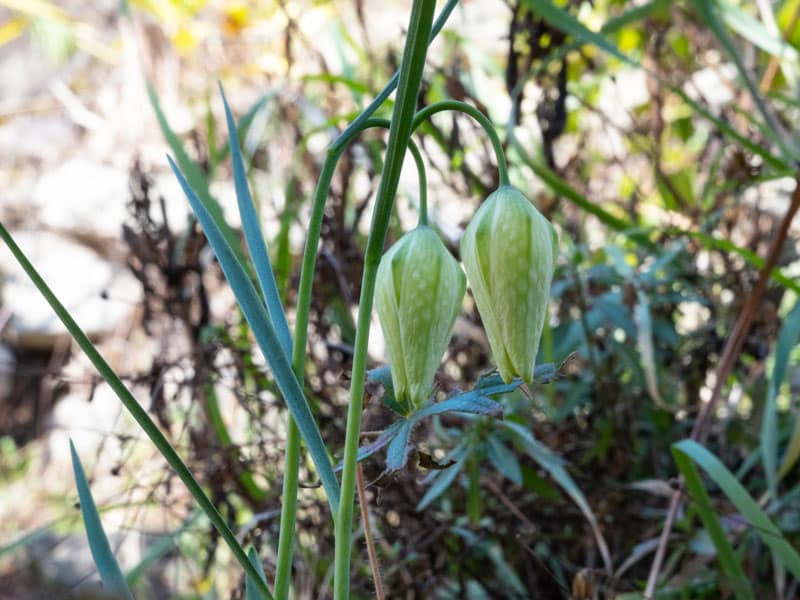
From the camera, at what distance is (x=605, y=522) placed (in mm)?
962

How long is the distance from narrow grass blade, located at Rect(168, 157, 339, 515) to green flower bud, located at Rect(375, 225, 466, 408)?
6 centimetres

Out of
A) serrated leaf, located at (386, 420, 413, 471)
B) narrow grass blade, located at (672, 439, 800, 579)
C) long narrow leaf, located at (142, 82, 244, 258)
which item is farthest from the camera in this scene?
long narrow leaf, located at (142, 82, 244, 258)

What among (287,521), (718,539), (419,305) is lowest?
(718,539)

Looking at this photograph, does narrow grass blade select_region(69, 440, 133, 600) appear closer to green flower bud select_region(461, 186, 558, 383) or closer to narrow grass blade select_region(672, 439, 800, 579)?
green flower bud select_region(461, 186, 558, 383)

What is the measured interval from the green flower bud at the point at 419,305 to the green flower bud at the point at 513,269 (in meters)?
0.02

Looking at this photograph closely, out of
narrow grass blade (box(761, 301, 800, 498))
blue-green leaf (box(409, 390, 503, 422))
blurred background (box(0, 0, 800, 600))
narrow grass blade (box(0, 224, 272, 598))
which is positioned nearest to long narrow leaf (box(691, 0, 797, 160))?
blurred background (box(0, 0, 800, 600))

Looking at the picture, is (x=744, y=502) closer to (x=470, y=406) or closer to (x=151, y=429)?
(x=470, y=406)

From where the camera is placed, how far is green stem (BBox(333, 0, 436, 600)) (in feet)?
1.31

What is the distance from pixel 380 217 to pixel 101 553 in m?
0.23

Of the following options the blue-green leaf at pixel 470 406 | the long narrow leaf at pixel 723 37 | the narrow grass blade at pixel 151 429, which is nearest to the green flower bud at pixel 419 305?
the blue-green leaf at pixel 470 406

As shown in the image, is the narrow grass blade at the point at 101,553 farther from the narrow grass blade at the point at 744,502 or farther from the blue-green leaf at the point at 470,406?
the narrow grass blade at the point at 744,502

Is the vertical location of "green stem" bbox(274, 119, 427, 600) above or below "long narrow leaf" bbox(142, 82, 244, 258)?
below

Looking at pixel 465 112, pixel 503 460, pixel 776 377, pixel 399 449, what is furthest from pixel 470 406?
pixel 776 377

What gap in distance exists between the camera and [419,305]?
50 cm
